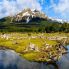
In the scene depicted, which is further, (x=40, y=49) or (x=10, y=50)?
(x=10, y=50)

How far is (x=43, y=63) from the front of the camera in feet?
403

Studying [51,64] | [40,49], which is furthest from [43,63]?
[40,49]

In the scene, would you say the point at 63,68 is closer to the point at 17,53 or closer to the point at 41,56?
the point at 41,56

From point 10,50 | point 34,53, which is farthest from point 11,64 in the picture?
point 10,50

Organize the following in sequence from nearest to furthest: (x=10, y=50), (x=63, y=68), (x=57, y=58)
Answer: (x=63, y=68) → (x=57, y=58) → (x=10, y=50)

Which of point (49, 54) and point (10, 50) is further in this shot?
point (10, 50)

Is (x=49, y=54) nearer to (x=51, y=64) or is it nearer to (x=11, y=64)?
(x=51, y=64)

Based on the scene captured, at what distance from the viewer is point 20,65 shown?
118062mm

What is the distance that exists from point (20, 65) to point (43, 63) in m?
12.7

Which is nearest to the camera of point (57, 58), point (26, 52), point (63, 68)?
point (63, 68)

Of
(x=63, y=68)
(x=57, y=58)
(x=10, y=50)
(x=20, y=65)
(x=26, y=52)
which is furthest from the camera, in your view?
(x=10, y=50)

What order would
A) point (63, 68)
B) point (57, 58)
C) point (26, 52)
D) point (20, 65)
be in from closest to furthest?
point (63, 68) → point (20, 65) → point (57, 58) → point (26, 52)

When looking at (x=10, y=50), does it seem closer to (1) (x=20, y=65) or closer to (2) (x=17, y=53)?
(2) (x=17, y=53)

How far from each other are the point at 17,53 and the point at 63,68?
48932 millimetres
